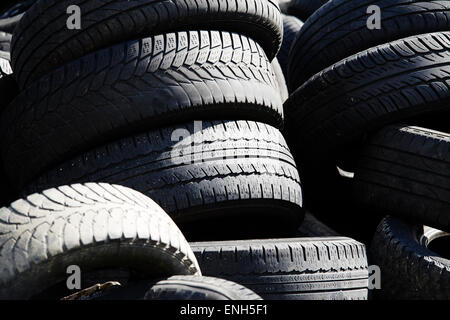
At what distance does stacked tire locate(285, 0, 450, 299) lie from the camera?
8.30 feet

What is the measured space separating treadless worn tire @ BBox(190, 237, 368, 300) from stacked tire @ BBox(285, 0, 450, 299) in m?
0.34

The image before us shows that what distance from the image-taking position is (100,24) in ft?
7.70

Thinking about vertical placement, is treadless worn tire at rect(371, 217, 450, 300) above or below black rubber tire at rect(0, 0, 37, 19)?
below

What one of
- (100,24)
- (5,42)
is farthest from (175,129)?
(5,42)

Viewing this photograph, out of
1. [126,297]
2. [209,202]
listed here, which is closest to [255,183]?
[209,202]

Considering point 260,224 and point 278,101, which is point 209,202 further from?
point 278,101

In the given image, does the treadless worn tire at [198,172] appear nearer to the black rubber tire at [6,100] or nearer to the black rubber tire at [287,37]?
the black rubber tire at [6,100]

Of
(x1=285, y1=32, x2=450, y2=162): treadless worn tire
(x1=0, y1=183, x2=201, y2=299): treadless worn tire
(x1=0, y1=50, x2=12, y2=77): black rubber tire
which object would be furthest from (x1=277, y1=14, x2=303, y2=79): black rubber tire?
(x1=0, y1=183, x2=201, y2=299): treadless worn tire

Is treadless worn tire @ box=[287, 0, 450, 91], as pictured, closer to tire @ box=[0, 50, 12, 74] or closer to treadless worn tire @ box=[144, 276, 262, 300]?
tire @ box=[0, 50, 12, 74]

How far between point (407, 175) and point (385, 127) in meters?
0.24

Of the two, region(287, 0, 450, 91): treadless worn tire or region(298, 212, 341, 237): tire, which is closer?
region(298, 212, 341, 237): tire

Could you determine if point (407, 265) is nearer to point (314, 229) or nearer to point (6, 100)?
point (314, 229)

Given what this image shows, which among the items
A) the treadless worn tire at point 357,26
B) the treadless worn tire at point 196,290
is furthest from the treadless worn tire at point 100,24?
the treadless worn tire at point 196,290

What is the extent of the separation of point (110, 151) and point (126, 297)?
748 millimetres
